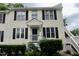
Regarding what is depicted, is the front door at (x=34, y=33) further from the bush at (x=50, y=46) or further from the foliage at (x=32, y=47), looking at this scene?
the bush at (x=50, y=46)

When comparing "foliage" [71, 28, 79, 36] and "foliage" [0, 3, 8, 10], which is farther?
"foliage" [0, 3, 8, 10]

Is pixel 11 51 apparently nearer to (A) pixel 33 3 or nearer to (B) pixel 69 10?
(A) pixel 33 3

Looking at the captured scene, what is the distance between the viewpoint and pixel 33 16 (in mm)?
11008

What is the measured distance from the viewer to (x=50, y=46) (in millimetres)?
9961

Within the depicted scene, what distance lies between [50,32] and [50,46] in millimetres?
1096

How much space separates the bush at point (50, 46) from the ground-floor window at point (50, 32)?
0.60 meters

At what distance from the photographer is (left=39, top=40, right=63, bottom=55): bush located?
9867mm

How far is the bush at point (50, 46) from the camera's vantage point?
9.87 meters

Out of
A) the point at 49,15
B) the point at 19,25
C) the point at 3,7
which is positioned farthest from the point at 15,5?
the point at 49,15

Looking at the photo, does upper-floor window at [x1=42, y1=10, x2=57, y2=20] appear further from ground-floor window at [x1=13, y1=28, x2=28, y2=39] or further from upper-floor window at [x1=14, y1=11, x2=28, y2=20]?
ground-floor window at [x1=13, y1=28, x2=28, y2=39]

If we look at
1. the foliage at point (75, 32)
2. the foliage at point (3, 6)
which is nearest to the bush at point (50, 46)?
the foliage at point (75, 32)

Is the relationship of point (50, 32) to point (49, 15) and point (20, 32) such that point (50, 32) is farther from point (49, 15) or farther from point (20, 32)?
point (20, 32)

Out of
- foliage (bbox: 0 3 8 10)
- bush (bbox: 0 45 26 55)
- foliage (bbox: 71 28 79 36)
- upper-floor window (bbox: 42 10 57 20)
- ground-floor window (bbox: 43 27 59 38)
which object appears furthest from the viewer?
upper-floor window (bbox: 42 10 57 20)

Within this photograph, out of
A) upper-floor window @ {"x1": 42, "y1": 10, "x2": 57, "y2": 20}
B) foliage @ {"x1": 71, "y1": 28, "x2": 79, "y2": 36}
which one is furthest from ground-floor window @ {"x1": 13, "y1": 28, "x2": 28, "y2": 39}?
foliage @ {"x1": 71, "y1": 28, "x2": 79, "y2": 36}
